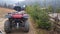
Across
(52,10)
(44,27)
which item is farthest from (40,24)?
(52,10)

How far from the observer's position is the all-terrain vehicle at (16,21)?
3989mm

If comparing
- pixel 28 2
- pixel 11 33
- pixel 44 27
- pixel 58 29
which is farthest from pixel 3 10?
pixel 58 29

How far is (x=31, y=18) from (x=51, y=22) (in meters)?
1.35

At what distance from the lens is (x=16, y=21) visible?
4086 millimetres

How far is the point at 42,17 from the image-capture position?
4324 millimetres

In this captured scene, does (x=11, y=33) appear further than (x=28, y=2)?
→ No

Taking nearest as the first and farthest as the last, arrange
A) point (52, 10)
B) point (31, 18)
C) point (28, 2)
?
point (52, 10) → point (28, 2) → point (31, 18)

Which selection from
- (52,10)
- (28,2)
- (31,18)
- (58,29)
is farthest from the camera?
(31,18)

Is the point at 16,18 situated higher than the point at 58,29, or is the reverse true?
the point at 16,18

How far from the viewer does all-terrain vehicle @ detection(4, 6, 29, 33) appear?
3.99 m

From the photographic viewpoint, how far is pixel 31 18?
5508mm

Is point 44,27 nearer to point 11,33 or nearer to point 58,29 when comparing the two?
point 58,29

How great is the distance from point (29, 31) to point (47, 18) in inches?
22.2

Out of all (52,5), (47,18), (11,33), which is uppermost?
(52,5)
